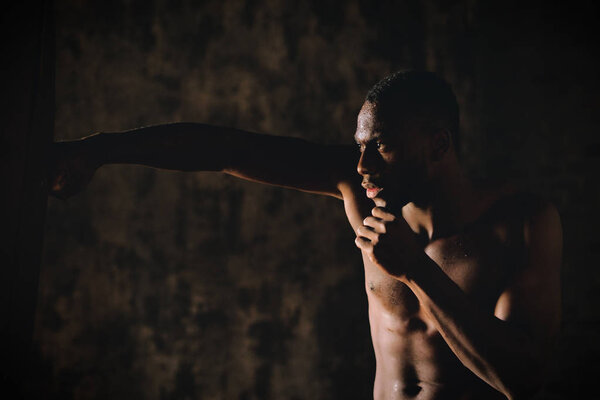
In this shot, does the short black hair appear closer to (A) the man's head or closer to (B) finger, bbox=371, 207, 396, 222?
(A) the man's head

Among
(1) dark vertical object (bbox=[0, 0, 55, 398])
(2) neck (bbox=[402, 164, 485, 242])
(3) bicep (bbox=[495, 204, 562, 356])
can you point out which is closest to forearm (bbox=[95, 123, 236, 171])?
(1) dark vertical object (bbox=[0, 0, 55, 398])

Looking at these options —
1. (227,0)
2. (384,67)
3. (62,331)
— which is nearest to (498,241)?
(384,67)

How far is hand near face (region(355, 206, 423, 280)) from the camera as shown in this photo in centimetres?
104

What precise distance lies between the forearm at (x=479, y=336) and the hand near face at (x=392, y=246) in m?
0.03

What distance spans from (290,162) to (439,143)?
0.39m

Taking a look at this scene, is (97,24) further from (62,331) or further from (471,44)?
(471,44)

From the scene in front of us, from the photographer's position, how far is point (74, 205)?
2.04 m

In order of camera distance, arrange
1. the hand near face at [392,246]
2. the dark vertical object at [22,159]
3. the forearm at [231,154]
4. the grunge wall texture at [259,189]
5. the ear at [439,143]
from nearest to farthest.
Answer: the dark vertical object at [22,159] < the hand near face at [392,246] < the forearm at [231,154] < the ear at [439,143] < the grunge wall texture at [259,189]

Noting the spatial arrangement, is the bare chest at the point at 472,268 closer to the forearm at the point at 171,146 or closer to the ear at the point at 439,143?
the ear at the point at 439,143

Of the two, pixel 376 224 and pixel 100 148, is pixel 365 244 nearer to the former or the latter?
pixel 376 224

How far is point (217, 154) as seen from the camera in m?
1.24

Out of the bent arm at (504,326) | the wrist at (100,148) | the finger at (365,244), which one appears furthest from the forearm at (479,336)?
the wrist at (100,148)

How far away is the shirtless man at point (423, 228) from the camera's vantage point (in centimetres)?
102

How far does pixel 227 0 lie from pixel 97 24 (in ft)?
1.85
